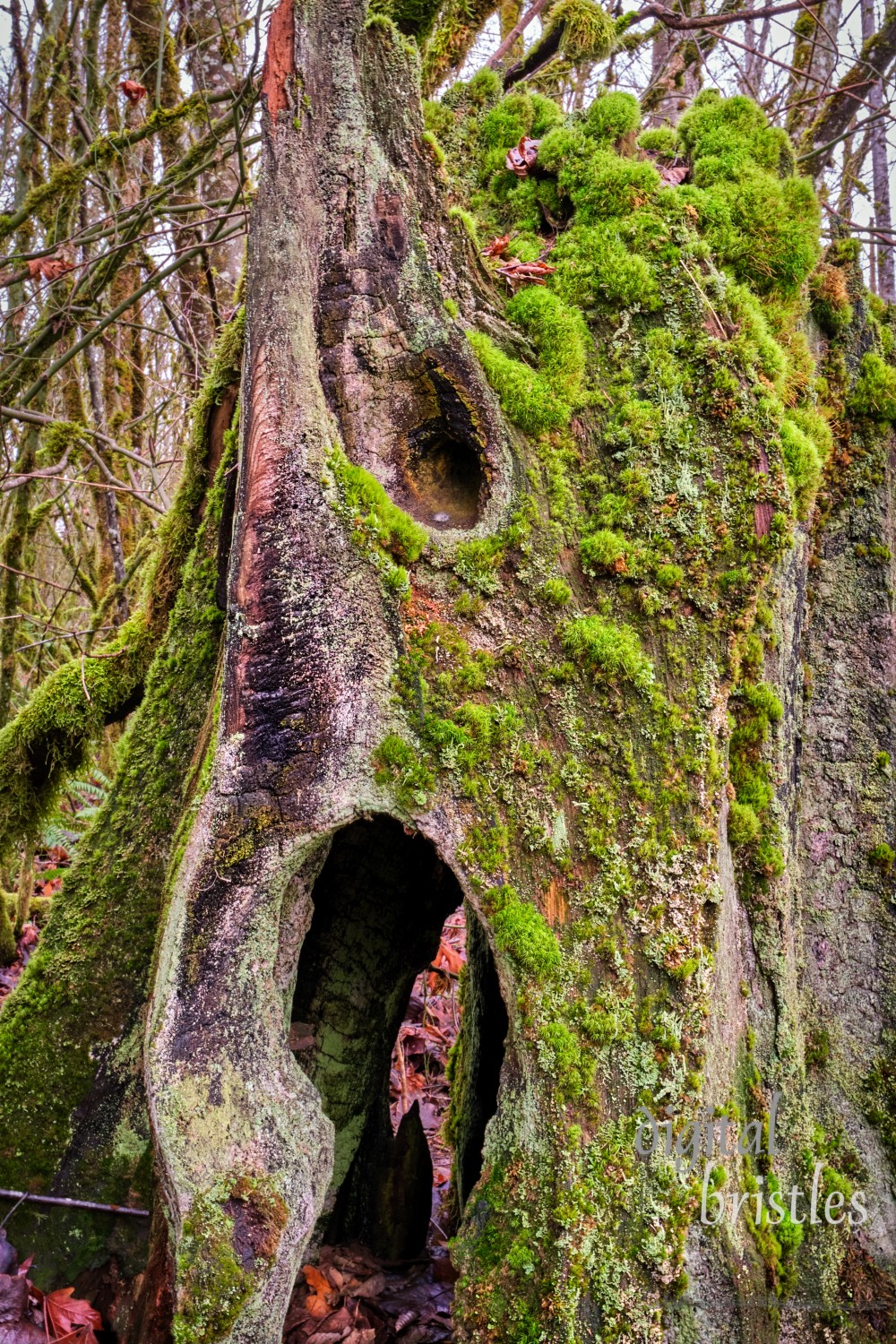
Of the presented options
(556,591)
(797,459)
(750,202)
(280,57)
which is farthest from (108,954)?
(750,202)

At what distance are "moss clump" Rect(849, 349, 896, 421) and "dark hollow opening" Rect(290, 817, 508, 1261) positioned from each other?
270cm

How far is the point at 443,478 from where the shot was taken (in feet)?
9.11

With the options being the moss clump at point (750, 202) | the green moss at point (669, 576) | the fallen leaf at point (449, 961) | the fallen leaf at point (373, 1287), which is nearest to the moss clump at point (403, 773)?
the green moss at point (669, 576)

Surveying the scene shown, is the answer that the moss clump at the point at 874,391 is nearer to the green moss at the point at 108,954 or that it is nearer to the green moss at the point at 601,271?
the green moss at the point at 601,271

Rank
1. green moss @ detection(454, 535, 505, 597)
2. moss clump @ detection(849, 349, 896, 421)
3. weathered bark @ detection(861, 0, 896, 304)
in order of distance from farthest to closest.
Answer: weathered bark @ detection(861, 0, 896, 304)
moss clump @ detection(849, 349, 896, 421)
green moss @ detection(454, 535, 505, 597)

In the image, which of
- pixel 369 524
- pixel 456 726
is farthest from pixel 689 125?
pixel 456 726

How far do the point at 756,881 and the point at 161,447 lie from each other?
8618 mm

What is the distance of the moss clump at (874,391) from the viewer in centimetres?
372

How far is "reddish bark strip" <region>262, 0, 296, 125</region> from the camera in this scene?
2.72 metres

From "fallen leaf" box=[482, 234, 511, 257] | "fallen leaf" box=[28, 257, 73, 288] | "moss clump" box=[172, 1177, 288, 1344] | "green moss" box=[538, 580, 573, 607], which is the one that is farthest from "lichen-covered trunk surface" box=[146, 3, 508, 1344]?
"fallen leaf" box=[28, 257, 73, 288]

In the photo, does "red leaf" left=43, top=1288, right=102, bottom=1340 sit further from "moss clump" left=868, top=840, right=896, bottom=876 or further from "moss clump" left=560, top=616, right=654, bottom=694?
"moss clump" left=868, top=840, right=896, bottom=876

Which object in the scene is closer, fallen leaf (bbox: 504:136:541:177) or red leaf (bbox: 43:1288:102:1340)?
red leaf (bbox: 43:1288:102:1340)

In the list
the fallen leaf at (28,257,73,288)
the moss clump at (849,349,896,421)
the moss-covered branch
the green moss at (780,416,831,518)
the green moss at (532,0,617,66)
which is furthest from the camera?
the fallen leaf at (28,257,73,288)

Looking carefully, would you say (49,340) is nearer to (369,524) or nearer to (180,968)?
(369,524)
